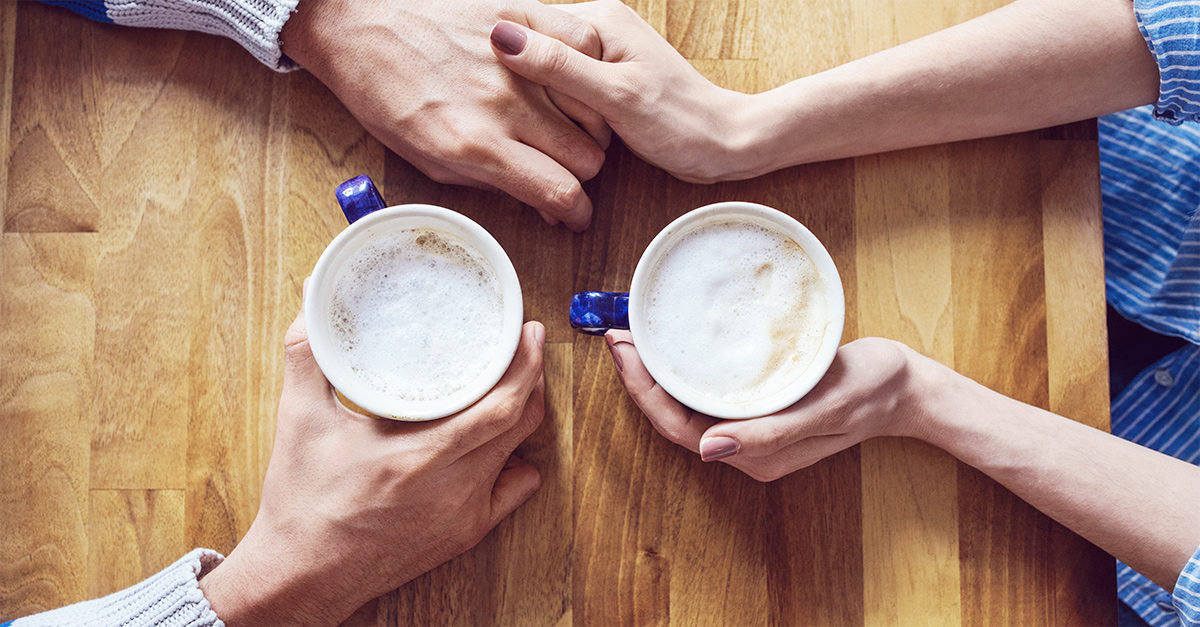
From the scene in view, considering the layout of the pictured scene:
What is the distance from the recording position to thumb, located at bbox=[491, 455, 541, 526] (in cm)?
82

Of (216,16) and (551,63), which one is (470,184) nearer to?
(551,63)

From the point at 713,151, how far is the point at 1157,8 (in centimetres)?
52

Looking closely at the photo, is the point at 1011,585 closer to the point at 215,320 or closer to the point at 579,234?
the point at 579,234

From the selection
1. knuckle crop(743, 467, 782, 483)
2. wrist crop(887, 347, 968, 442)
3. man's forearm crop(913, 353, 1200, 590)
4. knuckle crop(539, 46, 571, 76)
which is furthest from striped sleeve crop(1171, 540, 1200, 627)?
knuckle crop(539, 46, 571, 76)

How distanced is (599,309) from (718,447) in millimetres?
191

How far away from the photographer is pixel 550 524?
847mm

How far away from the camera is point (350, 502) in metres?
0.76

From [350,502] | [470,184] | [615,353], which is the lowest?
[350,502]

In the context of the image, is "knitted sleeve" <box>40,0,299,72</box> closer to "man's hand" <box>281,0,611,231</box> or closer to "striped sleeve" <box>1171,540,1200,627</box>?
"man's hand" <box>281,0,611,231</box>

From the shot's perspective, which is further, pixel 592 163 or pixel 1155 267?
pixel 1155 267

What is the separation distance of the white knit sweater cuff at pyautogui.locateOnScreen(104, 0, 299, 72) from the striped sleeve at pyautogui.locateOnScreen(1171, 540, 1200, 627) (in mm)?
1188

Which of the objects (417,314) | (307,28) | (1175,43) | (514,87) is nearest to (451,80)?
(514,87)

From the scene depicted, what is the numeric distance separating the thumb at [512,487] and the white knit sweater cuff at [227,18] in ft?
1.85

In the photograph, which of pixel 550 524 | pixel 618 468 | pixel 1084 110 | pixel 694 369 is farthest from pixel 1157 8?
pixel 550 524
